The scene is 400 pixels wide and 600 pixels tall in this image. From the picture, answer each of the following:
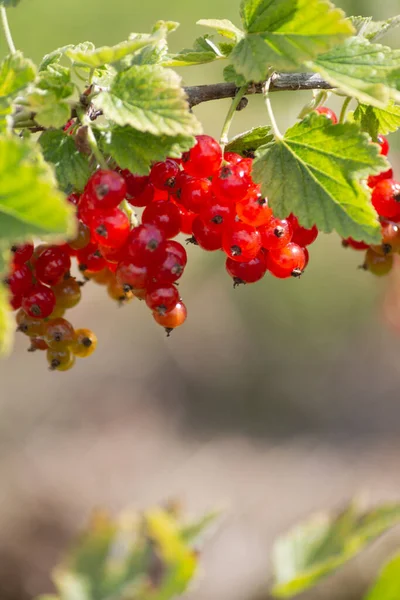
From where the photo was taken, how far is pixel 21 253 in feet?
2.90

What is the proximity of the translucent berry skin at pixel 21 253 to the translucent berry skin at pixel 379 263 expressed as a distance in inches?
20.1

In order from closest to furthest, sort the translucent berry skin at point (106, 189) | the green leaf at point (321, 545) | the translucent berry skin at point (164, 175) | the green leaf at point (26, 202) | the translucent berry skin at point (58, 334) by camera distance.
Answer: the green leaf at point (26, 202) < the green leaf at point (321, 545) < the translucent berry skin at point (106, 189) < the translucent berry skin at point (164, 175) < the translucent berry skin at point (58, 334)

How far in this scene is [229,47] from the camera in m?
0.92

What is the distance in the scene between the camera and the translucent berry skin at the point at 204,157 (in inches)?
32.7

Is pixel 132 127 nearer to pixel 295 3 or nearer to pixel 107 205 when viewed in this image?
pixel 107 205

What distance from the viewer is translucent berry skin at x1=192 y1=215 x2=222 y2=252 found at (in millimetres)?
872

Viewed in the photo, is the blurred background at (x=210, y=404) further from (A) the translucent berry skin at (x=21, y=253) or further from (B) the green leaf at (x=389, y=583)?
(B) the green leaf at (x=389, y=583)

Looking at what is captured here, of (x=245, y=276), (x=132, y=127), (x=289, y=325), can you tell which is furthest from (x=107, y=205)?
(x=289, y=325)

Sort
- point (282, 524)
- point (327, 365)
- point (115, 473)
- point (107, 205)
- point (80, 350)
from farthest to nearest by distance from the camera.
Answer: point (327, 365) → point (115, 473) → point (282, 524) → point (80, 350) → point (107, 205)

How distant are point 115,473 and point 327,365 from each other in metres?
1.58

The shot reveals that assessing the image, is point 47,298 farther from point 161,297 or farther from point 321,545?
point 321,545

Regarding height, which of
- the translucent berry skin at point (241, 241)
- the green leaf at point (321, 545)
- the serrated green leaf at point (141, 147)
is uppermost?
the serrated green leaf at point (141, 147)

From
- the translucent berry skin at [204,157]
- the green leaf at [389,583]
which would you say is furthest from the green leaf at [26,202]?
the green leaf at [389,583]

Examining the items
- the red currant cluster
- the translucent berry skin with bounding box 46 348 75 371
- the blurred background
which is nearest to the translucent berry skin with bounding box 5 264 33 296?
the red currant cluster
